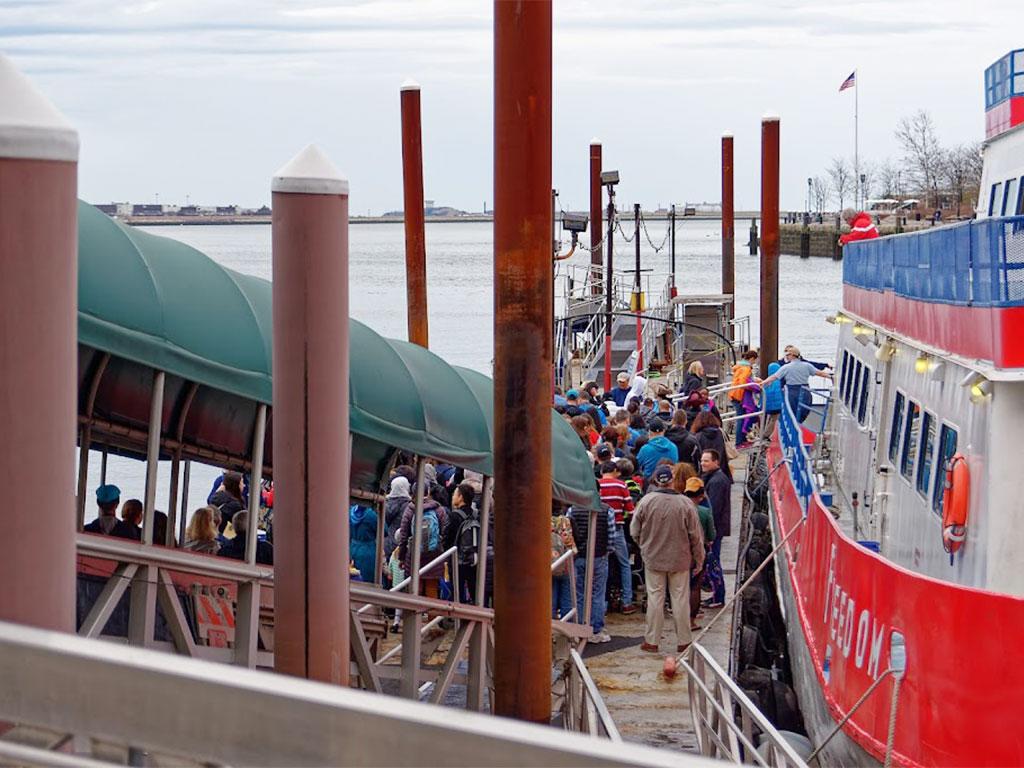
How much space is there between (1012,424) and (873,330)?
206 inches

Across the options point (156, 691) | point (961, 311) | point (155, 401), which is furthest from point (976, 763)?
point (156, 691)

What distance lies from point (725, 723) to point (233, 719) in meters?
6.70

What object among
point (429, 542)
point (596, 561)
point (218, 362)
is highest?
point (218, 362)

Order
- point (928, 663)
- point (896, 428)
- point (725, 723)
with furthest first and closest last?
point (896, 428) → point (725, 723) → point (928, 663)

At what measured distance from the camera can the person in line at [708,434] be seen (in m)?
14.3

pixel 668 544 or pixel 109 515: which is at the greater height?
pixel 109 515

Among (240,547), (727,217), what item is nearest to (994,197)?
(240,547)

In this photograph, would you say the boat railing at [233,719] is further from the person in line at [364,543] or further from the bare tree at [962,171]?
the bare tree at [962,171]

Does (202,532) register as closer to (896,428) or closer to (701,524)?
(701,524)

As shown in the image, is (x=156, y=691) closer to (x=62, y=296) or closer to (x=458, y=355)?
(x=62, y=296)

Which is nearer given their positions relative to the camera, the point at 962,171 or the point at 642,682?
the point at 642,682

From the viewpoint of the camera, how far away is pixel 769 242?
28.3 meters

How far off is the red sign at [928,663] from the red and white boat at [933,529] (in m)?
0.01

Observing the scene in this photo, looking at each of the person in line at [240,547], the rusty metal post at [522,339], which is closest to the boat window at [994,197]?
the rusty metal post at [522,339]
